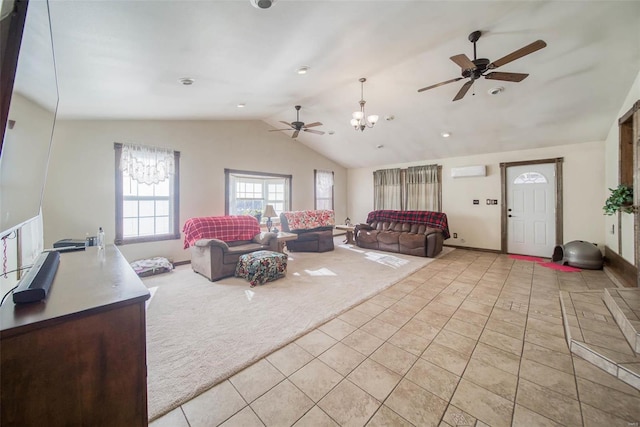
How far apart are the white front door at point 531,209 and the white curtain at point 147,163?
7370mm

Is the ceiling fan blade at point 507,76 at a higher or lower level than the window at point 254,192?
higher

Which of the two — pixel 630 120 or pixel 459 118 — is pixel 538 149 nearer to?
pixel 630 120

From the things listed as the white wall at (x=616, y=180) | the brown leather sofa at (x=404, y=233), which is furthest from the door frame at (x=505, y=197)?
the brown leather sofa at (x=404, y=233)

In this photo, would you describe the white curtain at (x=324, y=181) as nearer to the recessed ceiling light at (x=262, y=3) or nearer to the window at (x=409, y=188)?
the window at (x=409, y=188)

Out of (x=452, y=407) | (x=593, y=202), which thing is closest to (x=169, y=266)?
(x=452, y=407)

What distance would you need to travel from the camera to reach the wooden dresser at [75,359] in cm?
84

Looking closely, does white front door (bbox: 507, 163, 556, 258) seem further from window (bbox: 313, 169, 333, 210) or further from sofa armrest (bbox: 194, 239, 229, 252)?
sofa armrest (bbox: 194, 239, 229, 252)

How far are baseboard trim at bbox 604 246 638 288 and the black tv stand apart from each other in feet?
18.7

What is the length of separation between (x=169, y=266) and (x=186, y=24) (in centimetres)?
374

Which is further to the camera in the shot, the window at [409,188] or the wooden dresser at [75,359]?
the window at [409,188]

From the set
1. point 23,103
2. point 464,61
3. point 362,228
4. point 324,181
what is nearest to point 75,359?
point 23,103

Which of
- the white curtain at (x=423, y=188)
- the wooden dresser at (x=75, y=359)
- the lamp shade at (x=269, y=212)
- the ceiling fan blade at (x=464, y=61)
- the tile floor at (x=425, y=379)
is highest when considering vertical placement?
the ceiling fan blade at (x=464, y=61)

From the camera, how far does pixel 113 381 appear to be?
3.37 feet

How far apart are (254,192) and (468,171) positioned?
543cm
